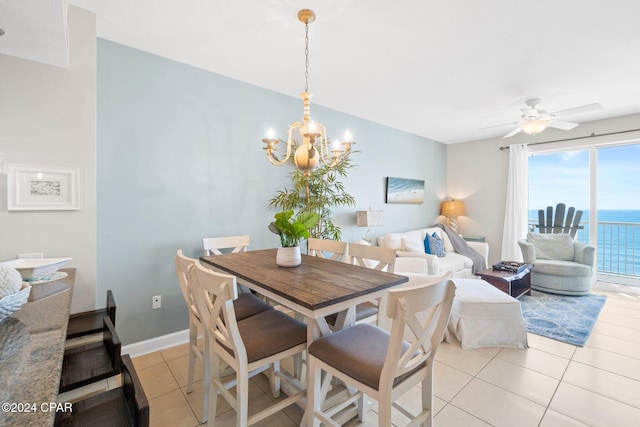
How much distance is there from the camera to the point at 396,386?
1.23 meters

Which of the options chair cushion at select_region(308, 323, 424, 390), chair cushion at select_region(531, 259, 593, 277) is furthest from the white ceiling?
chair cushion at select_region(531, 259, 593, 277)

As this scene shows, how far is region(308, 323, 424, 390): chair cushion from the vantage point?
1.23 metres

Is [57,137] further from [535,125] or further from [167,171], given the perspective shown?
[535,125]

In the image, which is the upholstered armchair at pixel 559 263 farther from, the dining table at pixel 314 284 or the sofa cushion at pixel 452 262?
the dining table at pixel 314 284

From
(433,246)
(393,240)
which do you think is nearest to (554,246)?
(433,246)

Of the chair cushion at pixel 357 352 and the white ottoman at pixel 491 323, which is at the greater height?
the chair cushion at pixel 357 352

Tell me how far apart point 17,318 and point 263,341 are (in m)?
0.97

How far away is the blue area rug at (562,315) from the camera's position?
2.83 metres

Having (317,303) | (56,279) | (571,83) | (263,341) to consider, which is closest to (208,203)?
(56,279)

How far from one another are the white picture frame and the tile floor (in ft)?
4.57

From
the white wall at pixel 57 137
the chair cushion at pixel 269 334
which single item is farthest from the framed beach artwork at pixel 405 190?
the white wall at pixel 57 137

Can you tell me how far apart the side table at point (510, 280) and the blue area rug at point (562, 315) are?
15cm

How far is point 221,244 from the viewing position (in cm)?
262

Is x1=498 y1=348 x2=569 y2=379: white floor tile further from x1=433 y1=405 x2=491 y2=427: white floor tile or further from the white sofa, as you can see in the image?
the white sofa
